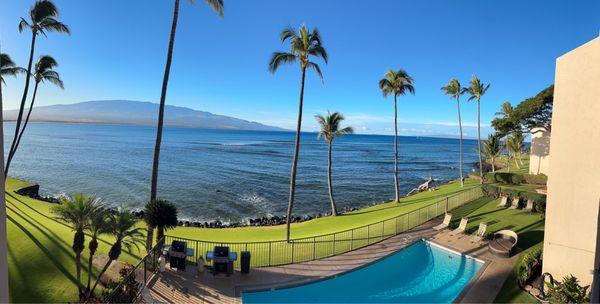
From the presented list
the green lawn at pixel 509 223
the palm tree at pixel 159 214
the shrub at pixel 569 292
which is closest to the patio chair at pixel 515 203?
the green lawn at pixel 509 223

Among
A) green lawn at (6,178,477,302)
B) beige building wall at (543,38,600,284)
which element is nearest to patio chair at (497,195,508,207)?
green lawn at (6,178,477,302)

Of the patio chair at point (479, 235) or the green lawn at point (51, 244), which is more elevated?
the patio chair at point (479, 235)

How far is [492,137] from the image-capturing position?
3859cm

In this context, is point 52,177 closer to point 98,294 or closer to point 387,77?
point 98,294

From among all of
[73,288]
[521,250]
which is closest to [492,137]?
[521,250]

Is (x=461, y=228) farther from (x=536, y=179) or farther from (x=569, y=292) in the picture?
(x=536, y=179)

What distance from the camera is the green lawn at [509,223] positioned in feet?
35.7

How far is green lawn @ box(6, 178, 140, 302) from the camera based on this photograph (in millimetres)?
10984

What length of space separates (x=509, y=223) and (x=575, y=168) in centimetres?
967

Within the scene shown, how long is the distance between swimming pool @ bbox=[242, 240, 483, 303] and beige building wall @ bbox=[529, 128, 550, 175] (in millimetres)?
21987

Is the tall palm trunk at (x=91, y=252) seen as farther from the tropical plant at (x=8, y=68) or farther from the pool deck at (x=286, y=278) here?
the tropical plant at (x=8, y=68)

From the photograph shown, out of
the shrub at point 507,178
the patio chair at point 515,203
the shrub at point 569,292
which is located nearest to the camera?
the shrub at point 569,292

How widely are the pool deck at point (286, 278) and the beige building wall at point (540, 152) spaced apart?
20599mm

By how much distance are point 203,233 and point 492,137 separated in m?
35.4
